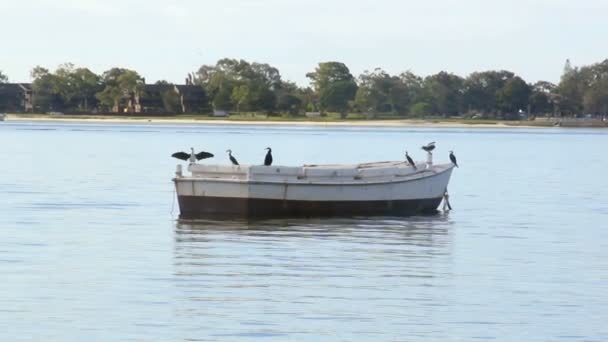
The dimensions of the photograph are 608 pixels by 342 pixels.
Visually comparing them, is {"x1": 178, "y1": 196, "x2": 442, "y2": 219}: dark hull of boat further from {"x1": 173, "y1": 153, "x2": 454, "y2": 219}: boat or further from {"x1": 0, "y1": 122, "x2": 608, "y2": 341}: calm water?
{"x1": 0, "y1": 122, "x2": 608, "y2": 341}: calm water

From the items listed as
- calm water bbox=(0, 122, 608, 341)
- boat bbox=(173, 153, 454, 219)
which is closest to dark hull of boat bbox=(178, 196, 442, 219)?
boat bbox=(173, 153, 454, 219)

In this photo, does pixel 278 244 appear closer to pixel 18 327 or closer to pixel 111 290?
pixel 111 290

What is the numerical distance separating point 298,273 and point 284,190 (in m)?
9.86

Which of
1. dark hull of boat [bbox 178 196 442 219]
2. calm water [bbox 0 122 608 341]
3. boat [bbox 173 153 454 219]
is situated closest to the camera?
calm water [bbox 0 122 608 341]

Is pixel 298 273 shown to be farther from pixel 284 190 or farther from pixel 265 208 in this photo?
pixel 265 208

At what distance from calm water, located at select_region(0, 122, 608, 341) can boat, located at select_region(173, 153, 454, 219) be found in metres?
0.52

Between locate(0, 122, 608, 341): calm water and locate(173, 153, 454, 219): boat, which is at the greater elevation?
locate(173, 153, 454, 219): boat

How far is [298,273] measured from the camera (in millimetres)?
29547

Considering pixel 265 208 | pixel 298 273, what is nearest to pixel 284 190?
pixel 265 208

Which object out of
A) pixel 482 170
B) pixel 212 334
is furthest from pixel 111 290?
pixel 482 170

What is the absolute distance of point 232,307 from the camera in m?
25.1

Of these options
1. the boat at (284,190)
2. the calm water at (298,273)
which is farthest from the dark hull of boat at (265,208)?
the calm water at (298,273)

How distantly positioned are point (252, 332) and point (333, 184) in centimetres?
A: 1675

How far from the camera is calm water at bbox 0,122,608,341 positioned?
23562mm
